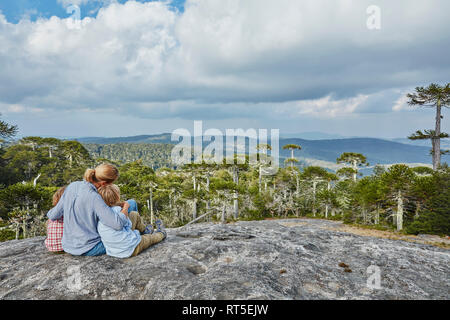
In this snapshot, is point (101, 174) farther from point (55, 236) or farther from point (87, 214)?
point (55, 236)

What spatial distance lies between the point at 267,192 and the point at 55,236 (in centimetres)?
3708

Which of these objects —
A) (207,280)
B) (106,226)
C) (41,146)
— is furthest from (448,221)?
(41,146)

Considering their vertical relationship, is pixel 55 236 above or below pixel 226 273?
above

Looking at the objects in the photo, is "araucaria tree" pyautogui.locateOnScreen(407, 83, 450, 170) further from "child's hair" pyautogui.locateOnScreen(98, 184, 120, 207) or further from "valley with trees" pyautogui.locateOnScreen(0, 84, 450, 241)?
"child's hair" pyautogui.locateOnScreen(98, 184, 120, 207)

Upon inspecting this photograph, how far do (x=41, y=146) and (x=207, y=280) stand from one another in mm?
76345

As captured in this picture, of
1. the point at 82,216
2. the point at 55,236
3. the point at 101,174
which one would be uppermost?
the point at 101,174

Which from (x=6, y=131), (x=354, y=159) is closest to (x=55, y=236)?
(x=6, y=131)

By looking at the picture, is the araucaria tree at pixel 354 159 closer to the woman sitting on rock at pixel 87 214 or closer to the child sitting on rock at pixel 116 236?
the child sitting on rock at pixel 116 236

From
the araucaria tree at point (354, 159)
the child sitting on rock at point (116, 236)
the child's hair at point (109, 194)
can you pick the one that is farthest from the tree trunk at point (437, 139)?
the child's hair at point (109, 194)

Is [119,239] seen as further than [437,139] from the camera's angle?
No

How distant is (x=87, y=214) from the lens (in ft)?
12.3

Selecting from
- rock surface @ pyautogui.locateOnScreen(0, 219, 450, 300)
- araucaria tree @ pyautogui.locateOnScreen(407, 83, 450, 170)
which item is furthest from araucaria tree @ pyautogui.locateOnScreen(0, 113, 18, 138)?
araucaria tree @ pyautogui.locateOnScreen(407, 83, 450, 170)

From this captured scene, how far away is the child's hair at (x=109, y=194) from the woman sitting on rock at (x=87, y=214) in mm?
82

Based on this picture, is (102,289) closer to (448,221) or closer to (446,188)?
(448,221)
